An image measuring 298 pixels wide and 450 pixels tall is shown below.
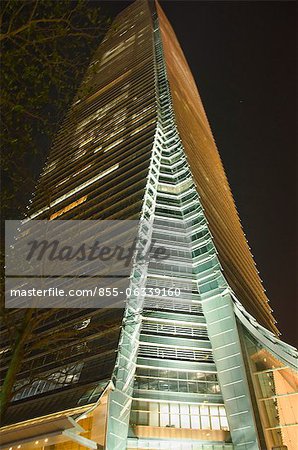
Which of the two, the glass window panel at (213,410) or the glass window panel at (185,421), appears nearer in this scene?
the glass window panel at (185,421)

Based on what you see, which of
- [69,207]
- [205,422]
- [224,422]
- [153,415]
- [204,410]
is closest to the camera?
[153,415]

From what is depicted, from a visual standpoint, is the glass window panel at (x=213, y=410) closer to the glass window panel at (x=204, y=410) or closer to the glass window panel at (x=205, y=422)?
the glass window panel at (x=204, y=410)

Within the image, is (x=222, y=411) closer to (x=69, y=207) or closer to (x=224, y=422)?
(x=224, y=422)

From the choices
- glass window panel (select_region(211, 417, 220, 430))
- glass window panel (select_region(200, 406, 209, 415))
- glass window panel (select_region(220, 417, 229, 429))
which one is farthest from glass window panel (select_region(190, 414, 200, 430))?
glass window panel (select_region(220, 417, 229, 429))

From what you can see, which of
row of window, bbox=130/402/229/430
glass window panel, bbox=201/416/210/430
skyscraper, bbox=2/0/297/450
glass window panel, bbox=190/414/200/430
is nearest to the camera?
skyscraper, bbox=2/0/297/450

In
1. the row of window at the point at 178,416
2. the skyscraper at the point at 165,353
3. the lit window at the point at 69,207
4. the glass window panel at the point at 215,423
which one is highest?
the lit window at the point at 69,207

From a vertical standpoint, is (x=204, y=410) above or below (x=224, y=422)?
above

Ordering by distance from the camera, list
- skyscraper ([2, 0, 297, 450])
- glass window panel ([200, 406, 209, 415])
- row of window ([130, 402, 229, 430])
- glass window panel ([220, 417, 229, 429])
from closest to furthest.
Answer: skyscraper ([2, 0, 297, 450]) → row of window ([130, 402, 229, 430]) → glass window panel ([220, 417, 229, 429]) → glass window panel ([200, 406, 209, 415])

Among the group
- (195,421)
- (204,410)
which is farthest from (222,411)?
(195,421)

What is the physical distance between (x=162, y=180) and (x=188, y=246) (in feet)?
23.7

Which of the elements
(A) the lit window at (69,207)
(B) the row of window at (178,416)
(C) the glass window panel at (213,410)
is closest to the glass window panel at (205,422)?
(B) the row of window at (178,416)

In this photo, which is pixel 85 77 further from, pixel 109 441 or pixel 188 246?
pixel 188 246

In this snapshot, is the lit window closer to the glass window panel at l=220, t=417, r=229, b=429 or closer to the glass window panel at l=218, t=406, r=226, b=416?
the glass window panel at l=218, t=406, r=226, b=416

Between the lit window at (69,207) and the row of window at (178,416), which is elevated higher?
the lit window at (69,207)
